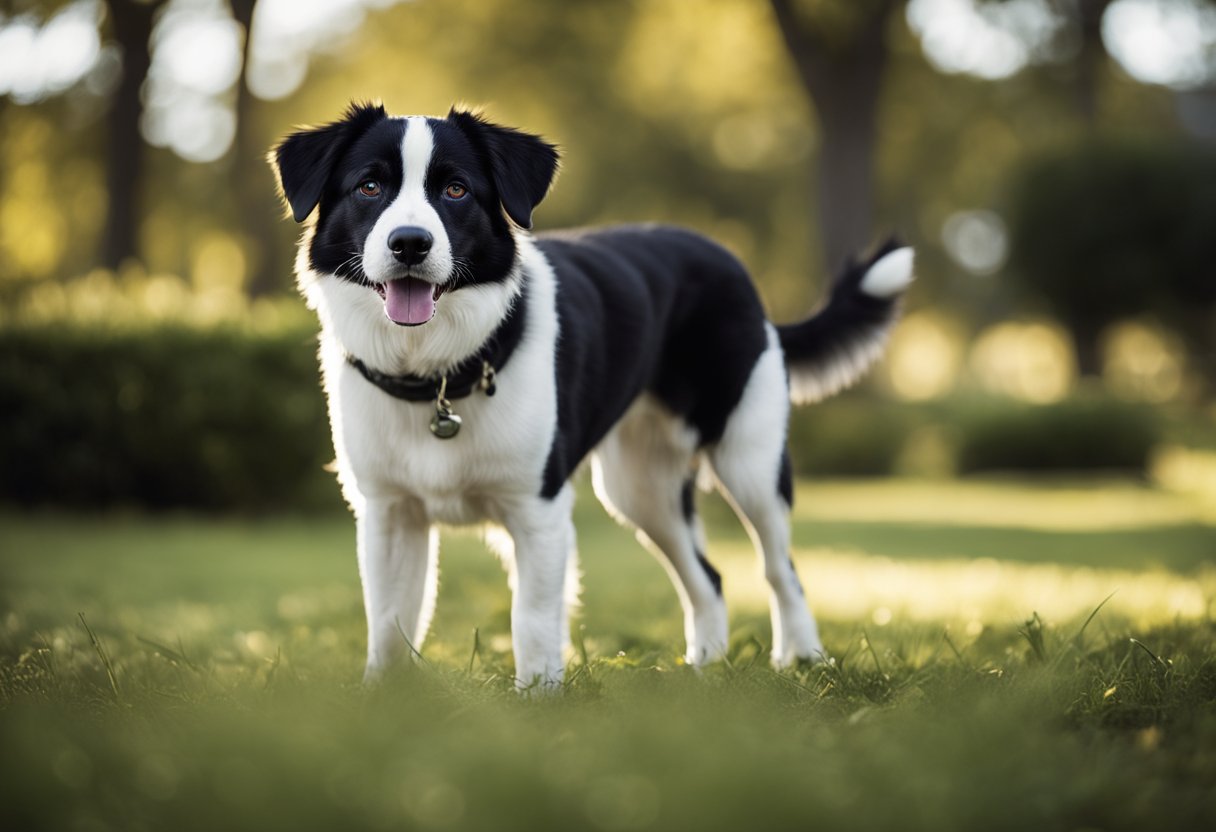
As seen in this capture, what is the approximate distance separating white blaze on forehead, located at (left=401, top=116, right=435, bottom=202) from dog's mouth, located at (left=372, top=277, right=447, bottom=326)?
0.26 meters

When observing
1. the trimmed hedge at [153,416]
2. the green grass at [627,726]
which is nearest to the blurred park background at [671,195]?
the trimmed hedge at [153,416]

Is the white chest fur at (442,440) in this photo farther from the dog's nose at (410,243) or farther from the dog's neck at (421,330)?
the dog's nose at (410,243)

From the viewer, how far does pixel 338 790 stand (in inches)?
89.3

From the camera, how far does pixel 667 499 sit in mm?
4898

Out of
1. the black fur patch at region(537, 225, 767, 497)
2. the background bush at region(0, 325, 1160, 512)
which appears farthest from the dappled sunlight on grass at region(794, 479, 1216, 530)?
the black fur patch at region(537, 225, 767, 497)

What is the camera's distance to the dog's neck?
3.69m

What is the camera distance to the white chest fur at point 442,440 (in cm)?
368

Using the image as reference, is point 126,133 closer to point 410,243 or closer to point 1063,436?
point 1063,436

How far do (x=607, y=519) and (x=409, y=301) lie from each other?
10.4 metres

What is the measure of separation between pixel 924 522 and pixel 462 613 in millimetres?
8226

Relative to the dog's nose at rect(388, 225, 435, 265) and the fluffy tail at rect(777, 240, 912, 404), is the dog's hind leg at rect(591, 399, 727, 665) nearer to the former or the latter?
the fluffy tail at rect(777, 240, 912, 404)

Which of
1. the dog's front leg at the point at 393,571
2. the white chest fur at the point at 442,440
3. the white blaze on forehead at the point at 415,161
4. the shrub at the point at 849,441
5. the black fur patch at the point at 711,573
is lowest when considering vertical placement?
the shrub at the point at 849,441

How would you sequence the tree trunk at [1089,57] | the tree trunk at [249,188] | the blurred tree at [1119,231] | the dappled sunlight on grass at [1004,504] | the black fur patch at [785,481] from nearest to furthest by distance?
the black fur patch at [785,481] < the dappled sunlight on grass at [1004,504] < the tree trunk at [249,188] < the blurred tree at [1119,231] < the tree trunk at [1089,57]

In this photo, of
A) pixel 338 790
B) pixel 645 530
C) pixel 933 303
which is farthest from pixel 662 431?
pixel 933 303
